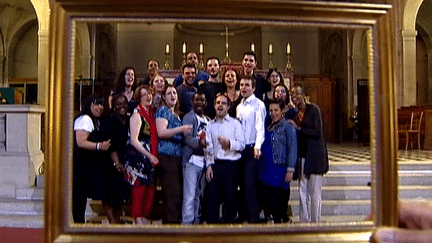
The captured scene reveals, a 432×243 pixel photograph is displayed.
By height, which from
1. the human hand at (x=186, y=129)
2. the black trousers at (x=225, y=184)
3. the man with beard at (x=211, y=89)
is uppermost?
the man with beard at (x=211, y=89)

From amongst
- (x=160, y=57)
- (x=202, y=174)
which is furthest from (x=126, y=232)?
(x=160, y=57)

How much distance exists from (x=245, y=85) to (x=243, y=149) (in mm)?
1206

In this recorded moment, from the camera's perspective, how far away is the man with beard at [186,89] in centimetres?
298

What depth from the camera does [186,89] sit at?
10.6 ft

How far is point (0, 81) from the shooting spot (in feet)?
67.5

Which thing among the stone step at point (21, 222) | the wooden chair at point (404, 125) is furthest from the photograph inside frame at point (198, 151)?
the wooden chair at point (404, 125)

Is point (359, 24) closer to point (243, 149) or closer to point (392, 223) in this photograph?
point (392, 223)

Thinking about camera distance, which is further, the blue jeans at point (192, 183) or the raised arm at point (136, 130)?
the blue jeans at point (192, 183)

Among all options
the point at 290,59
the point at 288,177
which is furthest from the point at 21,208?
the point at 290,59

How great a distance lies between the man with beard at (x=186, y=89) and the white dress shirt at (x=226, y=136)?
749 mm

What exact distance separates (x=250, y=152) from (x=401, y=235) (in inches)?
48.3

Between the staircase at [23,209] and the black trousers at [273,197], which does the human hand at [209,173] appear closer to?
the black trousers at [273,197]

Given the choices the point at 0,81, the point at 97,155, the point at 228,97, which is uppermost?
the point at 0,81

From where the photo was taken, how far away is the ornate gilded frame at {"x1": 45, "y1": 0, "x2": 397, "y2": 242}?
115 cm
